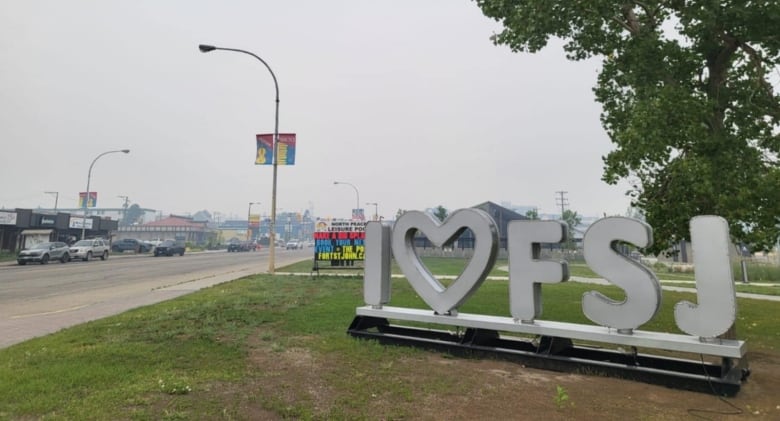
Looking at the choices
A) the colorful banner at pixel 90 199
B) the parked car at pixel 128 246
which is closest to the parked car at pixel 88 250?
the colorful banner at pixel 90 199

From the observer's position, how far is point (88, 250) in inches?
1308

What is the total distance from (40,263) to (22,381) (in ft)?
103

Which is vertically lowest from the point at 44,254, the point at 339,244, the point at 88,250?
the point at 44,254

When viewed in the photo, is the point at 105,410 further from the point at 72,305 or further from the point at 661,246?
the point at 72,305

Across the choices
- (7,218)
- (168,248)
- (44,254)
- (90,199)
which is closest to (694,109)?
(44,254)

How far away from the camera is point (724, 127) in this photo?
856cm

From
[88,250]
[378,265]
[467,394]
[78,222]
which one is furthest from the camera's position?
[78,222]

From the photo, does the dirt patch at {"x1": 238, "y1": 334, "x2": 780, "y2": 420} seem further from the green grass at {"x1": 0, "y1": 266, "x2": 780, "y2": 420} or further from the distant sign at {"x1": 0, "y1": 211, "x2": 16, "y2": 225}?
the distant sign at {"x1": 0, "y1": 211, "x2": 16, "y2": 225}

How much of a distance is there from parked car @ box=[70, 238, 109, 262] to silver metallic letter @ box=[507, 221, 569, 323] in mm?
36180

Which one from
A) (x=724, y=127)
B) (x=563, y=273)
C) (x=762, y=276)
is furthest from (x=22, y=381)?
(x=762, y=276)

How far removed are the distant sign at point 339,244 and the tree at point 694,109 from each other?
36.2 ft

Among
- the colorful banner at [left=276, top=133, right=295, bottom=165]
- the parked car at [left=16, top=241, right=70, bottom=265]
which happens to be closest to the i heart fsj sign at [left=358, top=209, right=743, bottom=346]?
the colorful banner at [left=276, top=133, right=295, bottom=165]

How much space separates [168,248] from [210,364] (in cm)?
4241

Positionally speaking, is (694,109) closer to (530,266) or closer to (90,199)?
(530,266)
